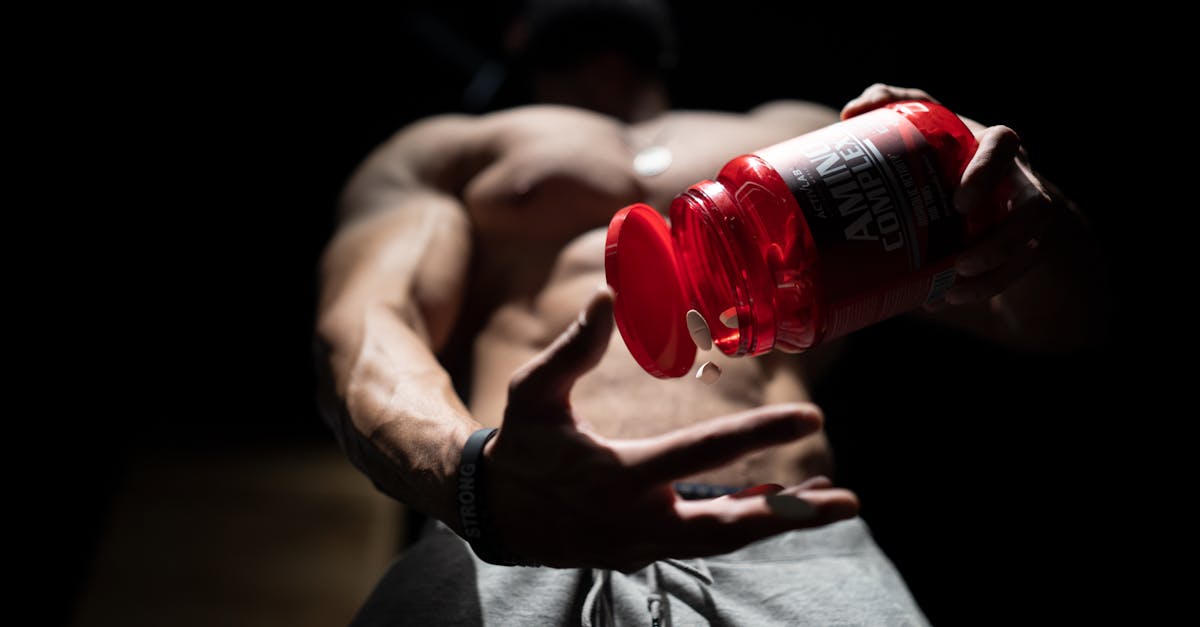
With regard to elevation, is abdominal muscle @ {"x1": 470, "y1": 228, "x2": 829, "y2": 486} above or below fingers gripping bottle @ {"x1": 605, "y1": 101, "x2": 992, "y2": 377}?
below

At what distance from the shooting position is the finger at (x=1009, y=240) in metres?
0.53

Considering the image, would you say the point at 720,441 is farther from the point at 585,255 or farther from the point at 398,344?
the point at 585,255

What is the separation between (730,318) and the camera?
1.77 feet

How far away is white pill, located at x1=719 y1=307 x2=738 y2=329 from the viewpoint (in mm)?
541

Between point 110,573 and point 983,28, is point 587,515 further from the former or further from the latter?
point 110,573

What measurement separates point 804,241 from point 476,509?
0.87ft

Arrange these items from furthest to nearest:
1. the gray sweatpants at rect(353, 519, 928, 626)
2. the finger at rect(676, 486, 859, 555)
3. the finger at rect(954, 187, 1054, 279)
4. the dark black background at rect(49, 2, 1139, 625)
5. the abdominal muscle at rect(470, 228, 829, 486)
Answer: the dark black background at rect(49, 2, 1139, 625) < the abdominal muscle at rect(470, 228, 829, 486) < the gray sweatpants at rect(353, 519, 928, 626) < the finger at rect(954, 187, 1054, 279) < the finger at rect(676, 486, 859, 555)

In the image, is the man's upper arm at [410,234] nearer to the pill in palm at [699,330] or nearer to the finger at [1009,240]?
the pill in palm at [699,330]

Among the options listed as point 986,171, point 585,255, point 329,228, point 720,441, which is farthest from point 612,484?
point 329,228

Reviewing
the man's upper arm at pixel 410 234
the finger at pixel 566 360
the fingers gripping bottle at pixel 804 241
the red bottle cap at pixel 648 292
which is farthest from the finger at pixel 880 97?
the man's upper arm at pixel 410 234

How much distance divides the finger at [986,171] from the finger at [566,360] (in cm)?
24

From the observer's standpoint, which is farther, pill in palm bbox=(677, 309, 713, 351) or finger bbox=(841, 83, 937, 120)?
finger bbox=(841, 83, 937, 120)

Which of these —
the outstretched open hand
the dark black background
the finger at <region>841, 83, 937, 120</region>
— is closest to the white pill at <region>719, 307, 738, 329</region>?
the outstretched open hand

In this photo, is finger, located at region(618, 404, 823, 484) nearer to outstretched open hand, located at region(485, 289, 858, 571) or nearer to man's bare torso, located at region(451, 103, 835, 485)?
outstretched open hand, located at region(485, 289, 858, 571)
